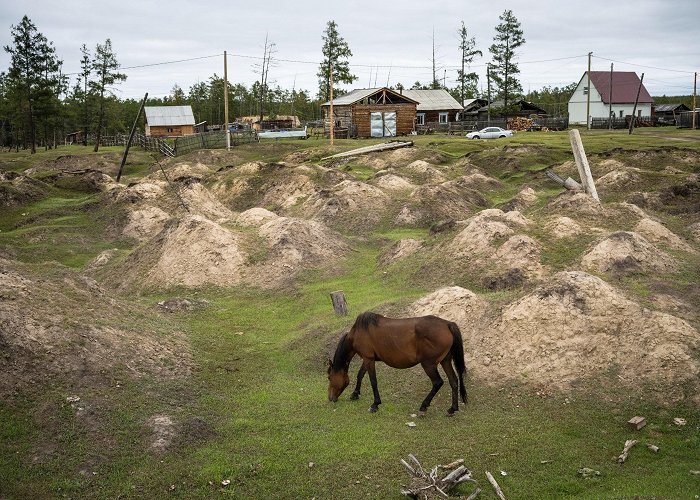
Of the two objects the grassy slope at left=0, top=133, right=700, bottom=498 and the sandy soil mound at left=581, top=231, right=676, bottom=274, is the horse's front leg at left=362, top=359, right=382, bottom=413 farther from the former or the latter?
the sandy soil mound at left=581, top=231, right=676, bottom=274

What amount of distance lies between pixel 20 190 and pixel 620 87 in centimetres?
8023

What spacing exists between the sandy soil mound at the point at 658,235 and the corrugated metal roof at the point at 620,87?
229ft

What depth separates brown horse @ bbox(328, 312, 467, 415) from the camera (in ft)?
43.2

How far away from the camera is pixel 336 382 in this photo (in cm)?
1430

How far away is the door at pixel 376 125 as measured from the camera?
243 ft

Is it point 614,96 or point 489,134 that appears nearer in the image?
point 489,134

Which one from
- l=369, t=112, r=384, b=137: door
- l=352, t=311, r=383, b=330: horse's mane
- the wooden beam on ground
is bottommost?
l=352, t=311, r=383, b=330: horse's mane

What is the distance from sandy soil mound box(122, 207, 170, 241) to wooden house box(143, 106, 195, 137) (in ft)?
208

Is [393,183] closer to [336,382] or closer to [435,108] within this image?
[336,382]

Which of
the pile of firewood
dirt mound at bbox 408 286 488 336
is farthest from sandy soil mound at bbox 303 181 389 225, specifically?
the pile of firewood

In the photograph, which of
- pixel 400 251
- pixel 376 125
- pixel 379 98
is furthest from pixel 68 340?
pixel 379 98

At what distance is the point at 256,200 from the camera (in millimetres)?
44562

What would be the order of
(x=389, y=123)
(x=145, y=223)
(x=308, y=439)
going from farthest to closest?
(x=389, y=123) → (x=145, y=223) → (x=308, y=439)

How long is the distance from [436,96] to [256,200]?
51.2 m
